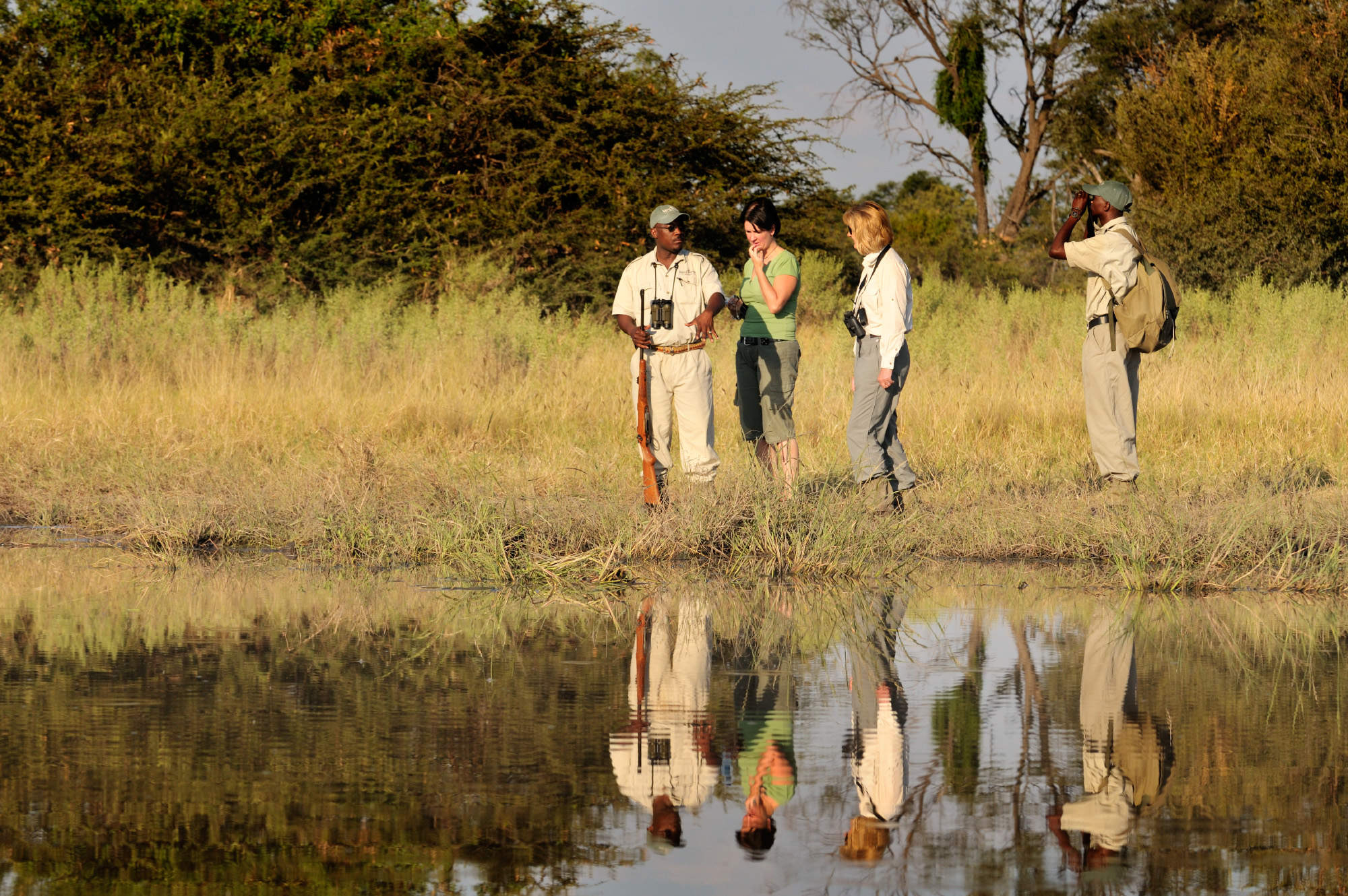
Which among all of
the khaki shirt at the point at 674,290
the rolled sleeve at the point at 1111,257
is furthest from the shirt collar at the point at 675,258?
the rolled sleeve at the point at 1111,257

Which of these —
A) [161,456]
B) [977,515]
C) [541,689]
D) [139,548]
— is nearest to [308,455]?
[161,456]

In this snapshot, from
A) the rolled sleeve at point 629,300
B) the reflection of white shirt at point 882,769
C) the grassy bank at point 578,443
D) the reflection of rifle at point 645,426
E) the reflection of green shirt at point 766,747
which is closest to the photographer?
the reflection of white shirt at point 882,769

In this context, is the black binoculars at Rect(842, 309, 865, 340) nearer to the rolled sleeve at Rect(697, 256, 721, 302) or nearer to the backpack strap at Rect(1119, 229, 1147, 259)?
the rolled sleeve at Rect(697, 256, 721, 302)

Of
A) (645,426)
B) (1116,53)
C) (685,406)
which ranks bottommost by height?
(645,426)

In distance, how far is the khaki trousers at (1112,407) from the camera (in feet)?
32.1

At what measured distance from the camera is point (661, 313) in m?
9.28

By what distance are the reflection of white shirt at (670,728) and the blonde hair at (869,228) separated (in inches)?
140

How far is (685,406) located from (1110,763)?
5.47 m

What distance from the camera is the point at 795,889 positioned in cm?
328

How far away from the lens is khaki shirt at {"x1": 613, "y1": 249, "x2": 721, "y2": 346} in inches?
369

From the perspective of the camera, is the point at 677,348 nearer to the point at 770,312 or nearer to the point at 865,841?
the point at 770,312

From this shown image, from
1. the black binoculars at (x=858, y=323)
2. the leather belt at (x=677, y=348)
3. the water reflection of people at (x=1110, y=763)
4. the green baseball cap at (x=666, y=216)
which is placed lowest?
the water reflection of people at (x=1110, y=763)

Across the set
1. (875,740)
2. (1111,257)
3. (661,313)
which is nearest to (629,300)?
(661,313)

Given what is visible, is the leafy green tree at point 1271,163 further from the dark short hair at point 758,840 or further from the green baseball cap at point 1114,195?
the dark short hair at point 758,840
